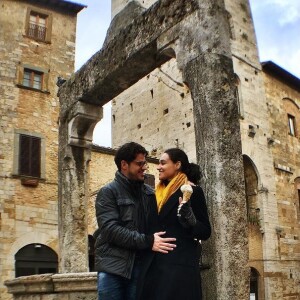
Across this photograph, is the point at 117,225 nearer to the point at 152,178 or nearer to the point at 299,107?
the point at 152,178

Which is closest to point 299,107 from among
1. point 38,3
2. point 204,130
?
point 38,3

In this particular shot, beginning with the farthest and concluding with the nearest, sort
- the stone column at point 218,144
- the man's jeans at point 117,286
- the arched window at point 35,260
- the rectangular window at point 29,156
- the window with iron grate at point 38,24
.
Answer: the window with iron grate at point 38,24, the rectangular window at point 29,156, the arched window at point 35,260, the stone column at point 218,144, the man's jeans at point 117,286

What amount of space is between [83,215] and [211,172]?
323 centimetres

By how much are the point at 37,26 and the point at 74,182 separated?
10631 millimetres

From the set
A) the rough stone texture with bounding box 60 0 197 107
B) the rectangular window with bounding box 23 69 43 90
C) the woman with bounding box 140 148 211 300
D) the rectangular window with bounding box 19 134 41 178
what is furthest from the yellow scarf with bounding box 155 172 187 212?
the rectangular window with bounding box 23 69 43 90

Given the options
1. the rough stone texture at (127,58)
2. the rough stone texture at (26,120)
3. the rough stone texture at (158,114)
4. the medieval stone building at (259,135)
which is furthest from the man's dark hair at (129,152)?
the medieval stone building at (259,135)

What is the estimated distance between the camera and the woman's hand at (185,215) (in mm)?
2986

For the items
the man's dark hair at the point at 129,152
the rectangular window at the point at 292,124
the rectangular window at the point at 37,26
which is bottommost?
the man's dark hair at the point at 129,152

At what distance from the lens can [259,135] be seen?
61.4 ft

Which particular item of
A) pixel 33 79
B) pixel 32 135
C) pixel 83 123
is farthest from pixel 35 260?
pixel 83 123

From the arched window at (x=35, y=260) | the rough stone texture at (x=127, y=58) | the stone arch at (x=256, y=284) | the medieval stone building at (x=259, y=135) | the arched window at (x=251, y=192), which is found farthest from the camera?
the arched window at (x=251, y=192)

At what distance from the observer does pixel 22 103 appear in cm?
1492

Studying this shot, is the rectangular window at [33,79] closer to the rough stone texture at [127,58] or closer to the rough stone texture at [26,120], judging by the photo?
the rough stone texture at [26,120]

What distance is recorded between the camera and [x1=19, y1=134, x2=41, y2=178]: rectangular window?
46.9ft
